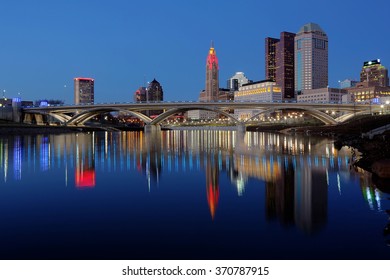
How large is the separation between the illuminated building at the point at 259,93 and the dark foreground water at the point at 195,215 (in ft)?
499

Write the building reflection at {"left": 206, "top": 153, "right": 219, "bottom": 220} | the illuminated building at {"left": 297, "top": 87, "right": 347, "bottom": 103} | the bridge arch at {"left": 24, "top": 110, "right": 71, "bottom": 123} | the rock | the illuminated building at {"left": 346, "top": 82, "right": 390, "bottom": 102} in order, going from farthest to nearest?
the illuminated building at {"left": 297, "top": 87, "right": 347, "bottom": 103} → the illuminated building at {"left": 346, "top": 82, "right": 390, "bottom": 102} → the bridge arch at {"left": 24, "top": 110, "right": 71, "bottom": 123} → the rock → the building reflection at {"left": 206, "top": 153, "right": 219, "bottom": 220}

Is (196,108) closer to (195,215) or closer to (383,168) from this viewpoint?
(383,168)

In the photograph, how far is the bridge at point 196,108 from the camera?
91.0 m

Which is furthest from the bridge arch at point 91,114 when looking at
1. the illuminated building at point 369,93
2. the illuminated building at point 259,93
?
the illuminated building at point 369,93

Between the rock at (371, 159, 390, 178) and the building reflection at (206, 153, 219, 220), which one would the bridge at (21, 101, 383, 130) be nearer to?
the building reflection at (206, 153, 219, 220)

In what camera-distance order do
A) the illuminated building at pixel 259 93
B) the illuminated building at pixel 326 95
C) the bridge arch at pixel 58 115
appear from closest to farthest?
the bridge arch at pixel 58 115
the illuminated building at pixel 326 95
the illuminated building at pixel 259 93

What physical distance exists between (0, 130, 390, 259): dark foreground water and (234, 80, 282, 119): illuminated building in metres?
152

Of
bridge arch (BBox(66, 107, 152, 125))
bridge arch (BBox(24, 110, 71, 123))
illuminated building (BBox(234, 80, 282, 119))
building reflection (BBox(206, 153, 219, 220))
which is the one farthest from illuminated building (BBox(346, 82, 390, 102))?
building reflection (BBox(206, 153, 219, 220))

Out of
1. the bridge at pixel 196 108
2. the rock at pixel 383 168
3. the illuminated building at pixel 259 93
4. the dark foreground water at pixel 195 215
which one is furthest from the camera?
the illuminated building at pixel 259 93

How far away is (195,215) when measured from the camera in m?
11.4

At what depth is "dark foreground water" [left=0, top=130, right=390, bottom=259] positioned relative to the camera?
8.23 m

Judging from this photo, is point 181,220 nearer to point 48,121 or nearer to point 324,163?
point 324,163

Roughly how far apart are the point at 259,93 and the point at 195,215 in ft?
586

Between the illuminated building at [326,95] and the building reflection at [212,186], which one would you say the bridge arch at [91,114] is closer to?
the building reflection at [212,186]
